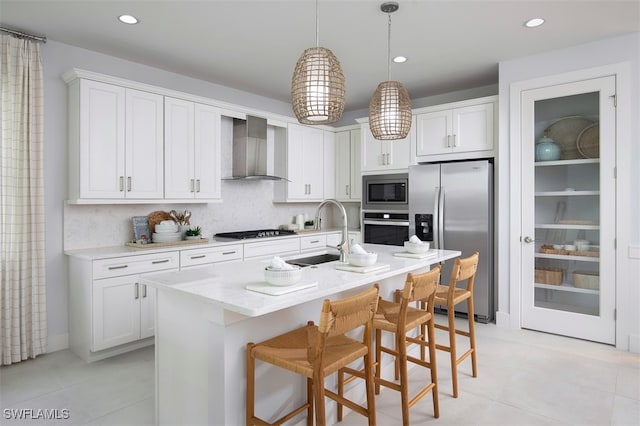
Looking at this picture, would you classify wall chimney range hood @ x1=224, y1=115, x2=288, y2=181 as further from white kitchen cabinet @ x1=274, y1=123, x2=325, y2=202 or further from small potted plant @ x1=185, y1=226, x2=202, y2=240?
small potted plant @ x1=185, y1=226, x2=202, y2=240

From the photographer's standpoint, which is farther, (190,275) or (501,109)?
(501,109)

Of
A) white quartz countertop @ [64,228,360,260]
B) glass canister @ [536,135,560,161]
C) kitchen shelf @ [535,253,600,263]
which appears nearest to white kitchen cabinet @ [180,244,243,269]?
white quartz countertop @ [64,228,360,260]

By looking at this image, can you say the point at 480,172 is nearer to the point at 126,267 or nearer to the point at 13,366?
the point at 126,267

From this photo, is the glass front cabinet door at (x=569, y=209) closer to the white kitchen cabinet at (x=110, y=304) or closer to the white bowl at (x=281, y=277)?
the white bowl at (x=281, y=277)

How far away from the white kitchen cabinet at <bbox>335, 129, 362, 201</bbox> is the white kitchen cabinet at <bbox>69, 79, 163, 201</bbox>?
2.65m

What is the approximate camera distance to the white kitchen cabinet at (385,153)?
474cm

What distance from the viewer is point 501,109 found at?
13.0 feet

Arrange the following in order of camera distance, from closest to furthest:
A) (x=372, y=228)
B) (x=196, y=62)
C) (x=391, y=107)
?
(x=391, y=107) < (x=196, y=62) < (x=372, y=228)

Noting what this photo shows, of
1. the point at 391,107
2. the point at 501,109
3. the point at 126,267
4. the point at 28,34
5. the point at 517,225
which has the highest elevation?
the point at 28,34

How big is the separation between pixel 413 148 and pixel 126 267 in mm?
3318

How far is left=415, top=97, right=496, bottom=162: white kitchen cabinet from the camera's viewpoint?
4156mm

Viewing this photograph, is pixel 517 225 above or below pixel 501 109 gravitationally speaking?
below

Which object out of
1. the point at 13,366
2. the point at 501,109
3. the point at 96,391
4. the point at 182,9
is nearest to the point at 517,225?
the point at 501,109

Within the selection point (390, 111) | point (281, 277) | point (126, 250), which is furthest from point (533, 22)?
point (126, 250)
